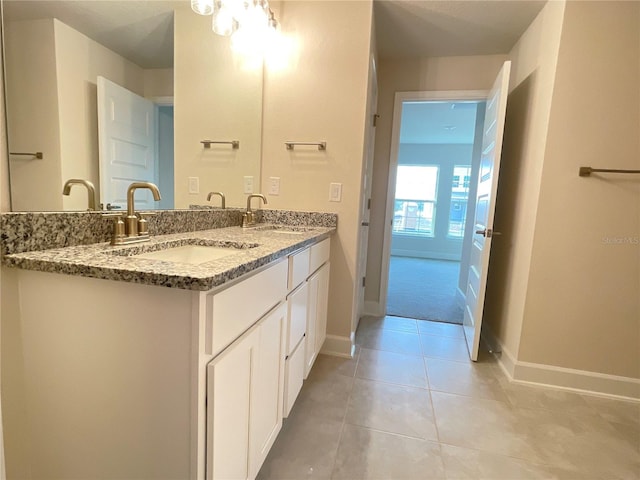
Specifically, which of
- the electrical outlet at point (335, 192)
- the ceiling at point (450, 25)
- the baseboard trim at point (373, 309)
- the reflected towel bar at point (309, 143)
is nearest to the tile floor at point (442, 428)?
the baseboard trim at point (373, 309)

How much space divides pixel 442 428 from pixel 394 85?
2.56 metres

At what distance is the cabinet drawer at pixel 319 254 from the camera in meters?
1.59

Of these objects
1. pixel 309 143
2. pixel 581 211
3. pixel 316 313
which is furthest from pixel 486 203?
pixel 316 313

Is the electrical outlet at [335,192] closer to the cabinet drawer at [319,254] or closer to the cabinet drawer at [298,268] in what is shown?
the cabinet drawer at [319,254]

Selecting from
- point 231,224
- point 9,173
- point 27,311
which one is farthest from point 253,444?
point 231,224

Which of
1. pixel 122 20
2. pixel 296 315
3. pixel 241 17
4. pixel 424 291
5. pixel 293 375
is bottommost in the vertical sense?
pixel 424 291

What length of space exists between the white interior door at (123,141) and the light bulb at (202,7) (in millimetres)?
619

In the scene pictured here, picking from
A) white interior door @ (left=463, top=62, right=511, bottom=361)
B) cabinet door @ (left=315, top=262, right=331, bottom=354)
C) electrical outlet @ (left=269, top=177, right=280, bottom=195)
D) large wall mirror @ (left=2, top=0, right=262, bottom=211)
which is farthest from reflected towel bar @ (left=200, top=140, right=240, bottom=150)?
white interior door @ (left=463, top=62, right=511, bottom=361)

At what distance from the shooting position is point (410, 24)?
2.17 m

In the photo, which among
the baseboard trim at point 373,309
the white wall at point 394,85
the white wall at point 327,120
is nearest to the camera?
the white wall at point 327,120

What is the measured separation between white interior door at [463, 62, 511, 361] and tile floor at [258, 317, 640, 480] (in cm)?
30

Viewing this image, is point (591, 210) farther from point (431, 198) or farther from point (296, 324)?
point (431, 198)

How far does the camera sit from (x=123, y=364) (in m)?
0.74

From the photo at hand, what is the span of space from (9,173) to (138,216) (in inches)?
13.2
